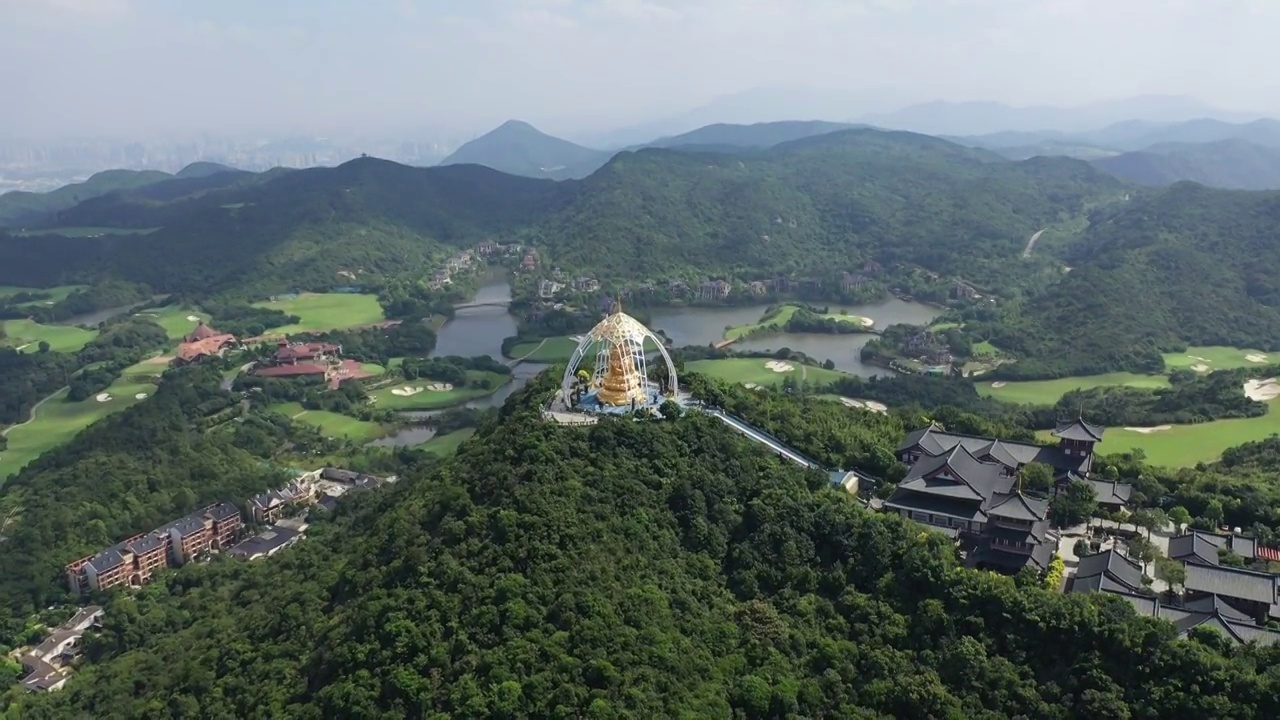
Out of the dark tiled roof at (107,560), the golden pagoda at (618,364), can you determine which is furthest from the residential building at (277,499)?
the golden pagoda at (618,364)

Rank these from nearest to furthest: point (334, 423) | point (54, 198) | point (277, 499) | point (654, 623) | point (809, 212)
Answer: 1. point (654, 623)
2. point (277, 499)
3. point (334, 423)
4. point (809, 212)
5. point (54, 198)

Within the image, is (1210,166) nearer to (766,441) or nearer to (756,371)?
(756,371)

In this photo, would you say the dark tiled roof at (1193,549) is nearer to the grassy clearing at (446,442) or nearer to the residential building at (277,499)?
the grassy clearing at (446,442)

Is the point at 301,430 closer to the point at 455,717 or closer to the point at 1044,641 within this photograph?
the point at 455,717

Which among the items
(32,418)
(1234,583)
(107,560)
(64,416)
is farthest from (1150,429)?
(32,418)

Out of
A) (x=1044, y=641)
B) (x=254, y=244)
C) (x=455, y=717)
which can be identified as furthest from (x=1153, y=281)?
(x=254, y=244)

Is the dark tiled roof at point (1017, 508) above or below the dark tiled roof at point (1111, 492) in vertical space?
above

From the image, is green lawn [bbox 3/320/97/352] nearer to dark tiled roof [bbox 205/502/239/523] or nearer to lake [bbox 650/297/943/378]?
dark tiled roof [bbox 205/502/239/523]
